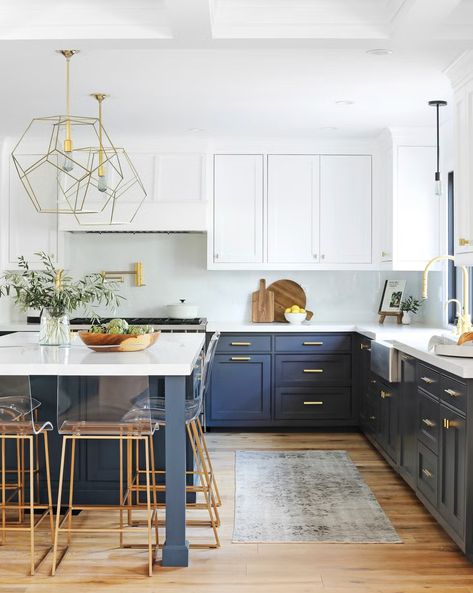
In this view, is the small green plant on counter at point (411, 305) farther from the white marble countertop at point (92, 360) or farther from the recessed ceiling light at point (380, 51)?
the recessed ceiling light at point (380, 51)

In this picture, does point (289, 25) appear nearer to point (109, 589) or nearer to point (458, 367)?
point (458, 367)

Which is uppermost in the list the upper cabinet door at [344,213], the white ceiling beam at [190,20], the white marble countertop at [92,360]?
the white ceiling beam at [190,20]

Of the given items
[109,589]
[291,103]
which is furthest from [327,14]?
[109,589]

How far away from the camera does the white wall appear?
704cm

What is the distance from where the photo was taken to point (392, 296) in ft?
22.8

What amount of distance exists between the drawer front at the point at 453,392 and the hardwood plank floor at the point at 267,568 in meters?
0.71

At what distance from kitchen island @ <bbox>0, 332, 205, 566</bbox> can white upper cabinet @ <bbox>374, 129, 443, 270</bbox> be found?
246 cm

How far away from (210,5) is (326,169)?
11.4 feet

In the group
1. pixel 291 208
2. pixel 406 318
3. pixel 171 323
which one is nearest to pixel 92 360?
pixel 171 323

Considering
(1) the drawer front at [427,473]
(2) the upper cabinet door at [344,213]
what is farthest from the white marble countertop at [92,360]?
(2) the upper cabinet door at [344,213]

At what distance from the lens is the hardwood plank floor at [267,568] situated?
10.9ft

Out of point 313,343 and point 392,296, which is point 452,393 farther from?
point 392,296

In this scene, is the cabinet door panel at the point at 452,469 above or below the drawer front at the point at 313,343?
→ below

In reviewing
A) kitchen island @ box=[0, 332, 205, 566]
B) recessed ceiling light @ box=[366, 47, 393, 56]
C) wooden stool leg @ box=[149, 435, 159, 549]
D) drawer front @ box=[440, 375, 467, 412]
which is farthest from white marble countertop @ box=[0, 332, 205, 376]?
recessed ceiling light @ box=[366, 47, 393, 56]
